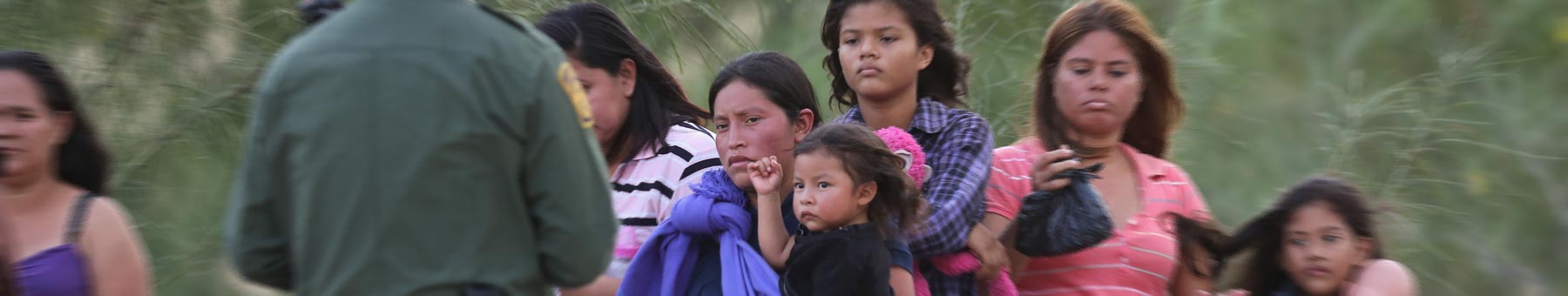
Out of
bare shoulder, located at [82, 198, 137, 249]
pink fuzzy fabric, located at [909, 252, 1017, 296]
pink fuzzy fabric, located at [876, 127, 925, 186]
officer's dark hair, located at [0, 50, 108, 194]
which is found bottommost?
bare shoulder, located at [82, 198, 137, 249]

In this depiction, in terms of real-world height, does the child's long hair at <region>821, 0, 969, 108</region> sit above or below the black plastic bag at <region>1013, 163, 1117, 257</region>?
above

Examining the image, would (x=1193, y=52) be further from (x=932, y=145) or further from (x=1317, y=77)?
(x=932, y=145)

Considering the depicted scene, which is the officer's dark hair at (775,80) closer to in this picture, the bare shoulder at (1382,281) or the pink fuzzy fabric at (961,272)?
the pink fuzzy fabric at (961,272)

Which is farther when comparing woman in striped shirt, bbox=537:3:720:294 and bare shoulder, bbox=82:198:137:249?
woman in striped shirt, bbox=537:3:720:294

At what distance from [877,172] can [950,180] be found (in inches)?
7.5

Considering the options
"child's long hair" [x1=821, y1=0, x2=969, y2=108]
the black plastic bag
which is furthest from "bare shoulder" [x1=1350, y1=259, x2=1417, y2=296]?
"child's long hair" [x1=821, y1=0, x2=969, y2=108]

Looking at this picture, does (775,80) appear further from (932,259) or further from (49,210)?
(49,210)

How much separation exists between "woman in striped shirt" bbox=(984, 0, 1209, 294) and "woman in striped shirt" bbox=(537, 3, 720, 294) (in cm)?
67

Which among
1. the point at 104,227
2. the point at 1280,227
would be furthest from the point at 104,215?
the point at 1280,227

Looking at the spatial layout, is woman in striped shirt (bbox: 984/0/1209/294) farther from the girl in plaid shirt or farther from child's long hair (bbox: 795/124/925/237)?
child's long hair (bbox: 795/124/925/237)

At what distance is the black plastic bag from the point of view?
3215 mm

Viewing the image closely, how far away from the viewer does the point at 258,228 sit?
2.75 m

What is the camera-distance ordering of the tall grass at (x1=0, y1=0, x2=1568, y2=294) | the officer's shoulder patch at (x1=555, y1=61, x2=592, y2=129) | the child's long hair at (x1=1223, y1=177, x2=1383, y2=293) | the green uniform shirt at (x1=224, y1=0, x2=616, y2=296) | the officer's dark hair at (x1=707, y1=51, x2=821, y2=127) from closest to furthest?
the green uniform shirt at (x1=224, y1=0, x2=616, y2=296) → the officer's shoulder patch at (x1=555, y1=61, x2=592, y2=129) → the officer's dark hair at (x1=707, y1=51, x2=821, y2=127) → the child's long hair at (x1=1223, y1=177, x2=1383, y2=293) → the tall grass at (x1=0, y1=0, x2=1568, y2=294)

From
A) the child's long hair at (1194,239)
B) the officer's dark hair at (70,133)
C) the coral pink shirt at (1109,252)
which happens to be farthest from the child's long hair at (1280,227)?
the officer's dark hair at (70,133)
